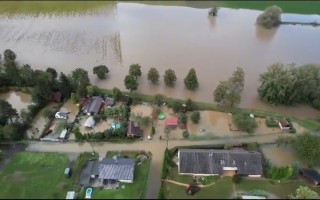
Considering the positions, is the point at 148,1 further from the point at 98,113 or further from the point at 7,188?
the point at 7,188

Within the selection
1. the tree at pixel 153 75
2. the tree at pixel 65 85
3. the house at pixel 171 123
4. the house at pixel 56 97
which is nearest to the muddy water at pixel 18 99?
the house at pixel 56 97

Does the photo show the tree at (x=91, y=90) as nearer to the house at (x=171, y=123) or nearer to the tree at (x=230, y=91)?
the house at (x=171, y=123)

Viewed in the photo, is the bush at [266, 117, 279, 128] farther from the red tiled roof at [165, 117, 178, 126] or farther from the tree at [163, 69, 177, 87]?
the tree at [163, 69, 177, 87]

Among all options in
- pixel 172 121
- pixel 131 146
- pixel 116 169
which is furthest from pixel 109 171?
pixel 172 121

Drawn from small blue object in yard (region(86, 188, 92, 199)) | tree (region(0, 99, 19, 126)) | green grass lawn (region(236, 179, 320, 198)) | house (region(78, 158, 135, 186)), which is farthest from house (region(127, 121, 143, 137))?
tree (region(0, 99, 19, 126))

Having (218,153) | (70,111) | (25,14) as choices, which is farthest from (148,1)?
(218,153)

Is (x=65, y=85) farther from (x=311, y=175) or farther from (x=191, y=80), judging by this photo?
(x=311, y=175)

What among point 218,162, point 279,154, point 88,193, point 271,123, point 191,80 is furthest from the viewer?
point 191,80
